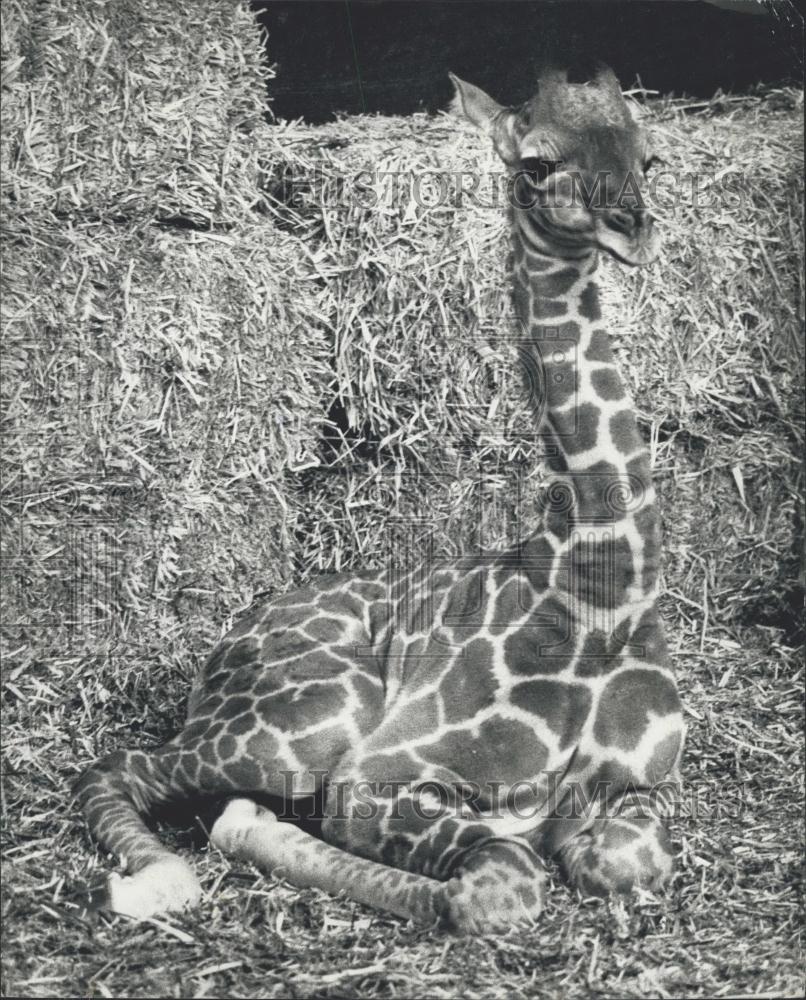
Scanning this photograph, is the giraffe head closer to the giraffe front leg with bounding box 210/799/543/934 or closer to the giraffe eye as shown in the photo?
the giraffe eye

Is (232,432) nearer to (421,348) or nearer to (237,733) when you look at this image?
(421,348)

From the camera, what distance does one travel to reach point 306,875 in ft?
13.4

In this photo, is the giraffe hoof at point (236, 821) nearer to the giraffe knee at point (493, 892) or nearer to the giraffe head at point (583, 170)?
the giraffe knee at point (493, 892)

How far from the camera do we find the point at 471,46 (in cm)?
757

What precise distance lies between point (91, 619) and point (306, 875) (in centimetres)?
160

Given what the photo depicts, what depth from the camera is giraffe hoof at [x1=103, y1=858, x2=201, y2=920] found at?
377cm

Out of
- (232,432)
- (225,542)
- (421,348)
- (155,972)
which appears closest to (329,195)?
(421,348)

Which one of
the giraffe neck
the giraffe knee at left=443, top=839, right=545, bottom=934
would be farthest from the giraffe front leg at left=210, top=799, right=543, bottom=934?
the giraffe neck

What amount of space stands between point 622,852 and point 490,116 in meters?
2.39

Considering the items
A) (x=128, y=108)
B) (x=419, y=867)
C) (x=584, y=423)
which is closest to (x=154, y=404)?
(x=128, y=108)

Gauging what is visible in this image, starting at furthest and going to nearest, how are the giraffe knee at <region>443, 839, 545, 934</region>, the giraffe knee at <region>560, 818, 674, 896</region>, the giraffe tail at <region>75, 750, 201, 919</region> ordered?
the giraffe knee at <region>560, 818, 674, 896</region> < the giraffe tail at <region>75, 750, 201, 919</region> < the giraffe knee at <region>443, 839, 545, 934</region>

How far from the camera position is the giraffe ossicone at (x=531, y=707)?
13.1 feet

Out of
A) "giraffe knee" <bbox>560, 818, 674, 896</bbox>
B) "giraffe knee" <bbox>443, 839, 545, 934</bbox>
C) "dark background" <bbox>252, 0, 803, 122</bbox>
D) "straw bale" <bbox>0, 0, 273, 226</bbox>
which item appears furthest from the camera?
"dark background" <bbox>252, 0, 803, 122</bbox>

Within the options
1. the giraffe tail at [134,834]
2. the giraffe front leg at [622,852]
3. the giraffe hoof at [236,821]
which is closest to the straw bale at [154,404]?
the giraffe tail at [134,834]
